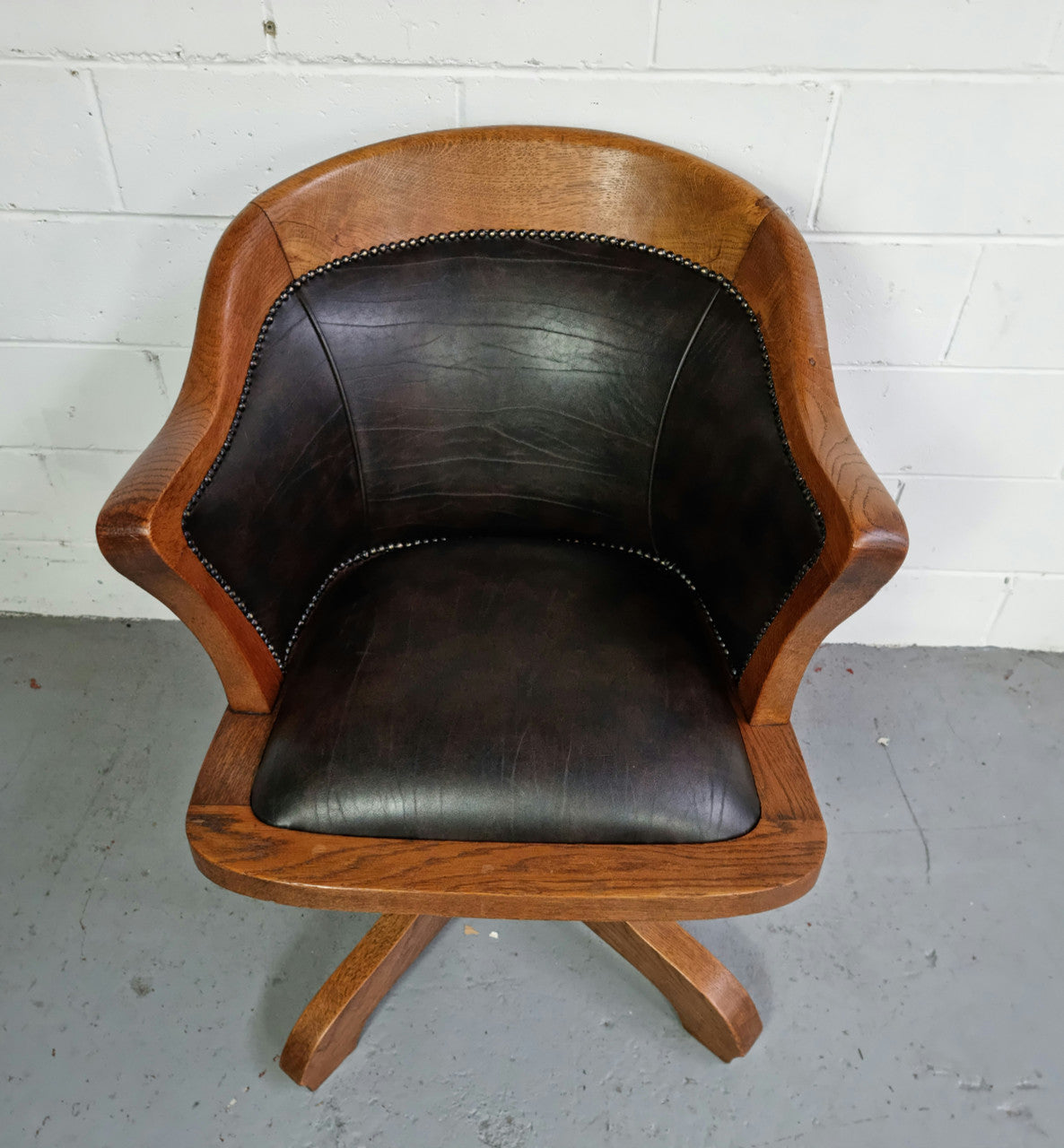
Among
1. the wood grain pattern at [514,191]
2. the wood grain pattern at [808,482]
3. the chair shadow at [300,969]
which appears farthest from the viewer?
the chair shadow at [300,969]

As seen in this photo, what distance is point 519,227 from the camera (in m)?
1.01

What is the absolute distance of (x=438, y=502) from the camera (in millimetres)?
1097

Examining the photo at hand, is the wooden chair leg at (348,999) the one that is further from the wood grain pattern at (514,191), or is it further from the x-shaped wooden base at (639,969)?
the wood grain pattern at (514,191)

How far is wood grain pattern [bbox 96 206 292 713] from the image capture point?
76 centimetres

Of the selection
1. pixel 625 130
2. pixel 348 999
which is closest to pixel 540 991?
pixel 348 999

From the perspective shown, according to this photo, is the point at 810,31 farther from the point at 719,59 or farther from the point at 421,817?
the point at 421,817

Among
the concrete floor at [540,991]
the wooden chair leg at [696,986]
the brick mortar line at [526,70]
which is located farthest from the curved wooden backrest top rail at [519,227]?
the concrete floor at [540,991]

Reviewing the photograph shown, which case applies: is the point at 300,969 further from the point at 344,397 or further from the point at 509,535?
the point at 344,397

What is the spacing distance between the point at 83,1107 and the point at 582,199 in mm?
1188

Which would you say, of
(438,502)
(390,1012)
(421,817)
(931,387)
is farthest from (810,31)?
(390,1012)

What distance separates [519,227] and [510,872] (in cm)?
70

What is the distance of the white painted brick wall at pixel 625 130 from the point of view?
3.34ft

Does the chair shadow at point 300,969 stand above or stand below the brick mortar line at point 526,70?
below

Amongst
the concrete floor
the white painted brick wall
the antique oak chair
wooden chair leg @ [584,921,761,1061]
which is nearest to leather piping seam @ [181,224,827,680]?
the antique oak chair
